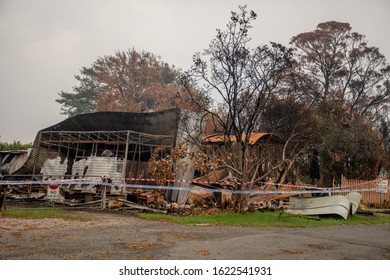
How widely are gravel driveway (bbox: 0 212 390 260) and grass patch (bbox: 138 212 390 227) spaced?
1080 mm

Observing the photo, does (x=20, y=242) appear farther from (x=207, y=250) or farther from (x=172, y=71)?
(x=172, y=71)

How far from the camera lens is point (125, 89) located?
137 feet

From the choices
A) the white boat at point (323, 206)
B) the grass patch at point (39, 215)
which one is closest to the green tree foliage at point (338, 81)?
the white boat at point (323, 206)

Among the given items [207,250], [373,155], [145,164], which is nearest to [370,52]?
[373,155]

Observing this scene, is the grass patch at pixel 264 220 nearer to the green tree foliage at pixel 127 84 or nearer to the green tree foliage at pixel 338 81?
the green tree foliage at pixel 338 81

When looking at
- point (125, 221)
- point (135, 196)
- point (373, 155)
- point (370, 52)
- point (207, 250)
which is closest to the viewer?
point (207, 250)

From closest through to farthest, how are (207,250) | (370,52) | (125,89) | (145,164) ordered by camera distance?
(207,250) < (145,164) < (370,52) < (125,89)

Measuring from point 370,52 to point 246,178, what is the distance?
21759 millimetres

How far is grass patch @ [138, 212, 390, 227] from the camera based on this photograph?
11383 mm

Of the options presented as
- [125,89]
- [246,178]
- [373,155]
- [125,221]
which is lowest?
[125,221]

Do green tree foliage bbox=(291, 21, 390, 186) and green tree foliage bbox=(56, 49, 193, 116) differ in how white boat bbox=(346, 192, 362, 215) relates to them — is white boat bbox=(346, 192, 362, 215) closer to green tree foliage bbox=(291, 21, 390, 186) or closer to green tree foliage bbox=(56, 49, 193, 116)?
green tree foliage bbox=(291, 21, 390, 186)

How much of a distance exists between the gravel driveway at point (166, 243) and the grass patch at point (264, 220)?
1080mm

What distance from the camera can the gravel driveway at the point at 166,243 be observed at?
6.13m

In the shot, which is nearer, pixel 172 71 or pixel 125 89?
pixel 125 89
